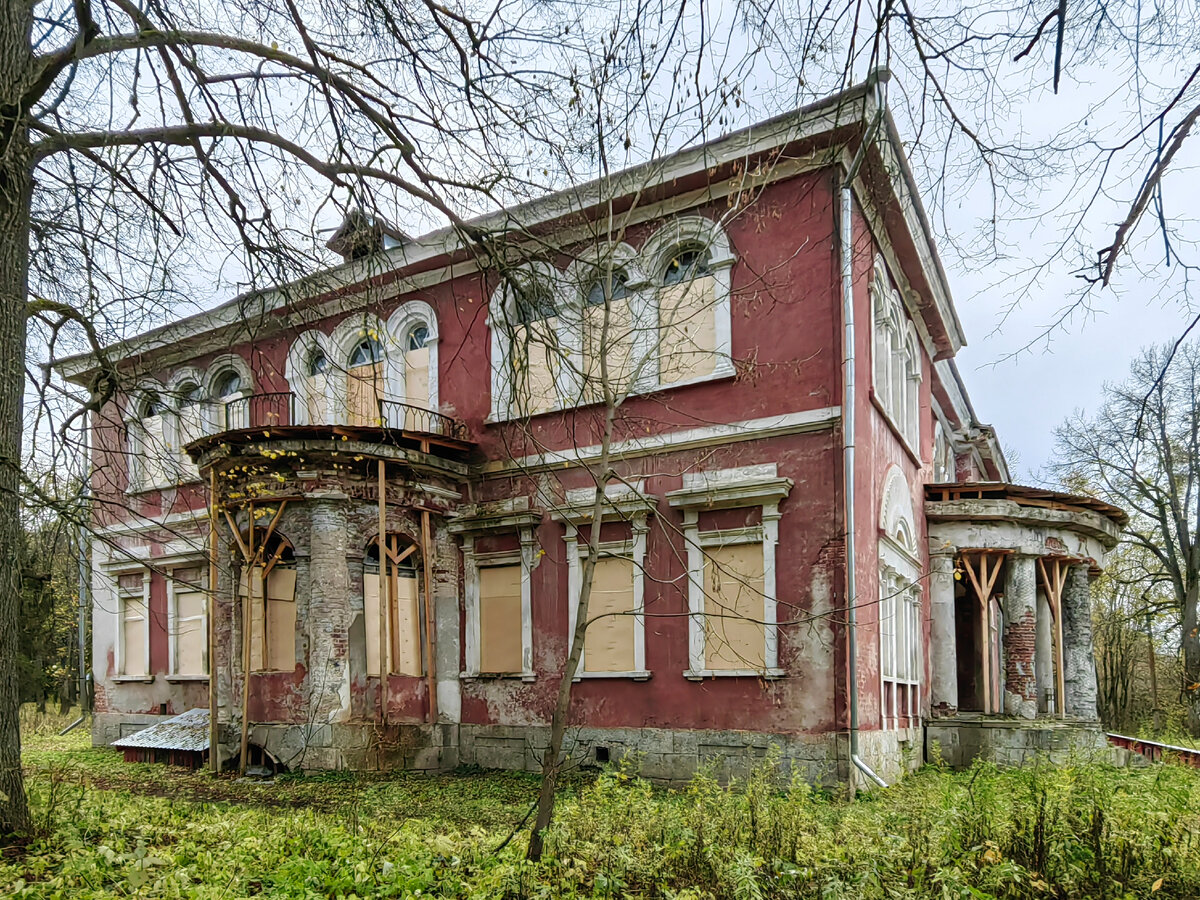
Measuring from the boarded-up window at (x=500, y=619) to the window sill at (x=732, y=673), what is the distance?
3052 millimetres

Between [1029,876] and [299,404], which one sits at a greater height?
[299,404]

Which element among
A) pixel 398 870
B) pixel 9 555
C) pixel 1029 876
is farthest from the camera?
pixel 9 555

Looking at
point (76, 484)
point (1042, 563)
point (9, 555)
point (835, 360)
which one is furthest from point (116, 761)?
point (1042, 563)

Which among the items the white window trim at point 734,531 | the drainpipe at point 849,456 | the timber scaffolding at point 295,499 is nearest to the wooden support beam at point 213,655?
the timber scaffolding at point 295,499

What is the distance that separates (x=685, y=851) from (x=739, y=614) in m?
5.65

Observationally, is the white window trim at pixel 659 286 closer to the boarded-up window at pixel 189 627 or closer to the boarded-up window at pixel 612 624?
the boarded-up window at pixel 612 624

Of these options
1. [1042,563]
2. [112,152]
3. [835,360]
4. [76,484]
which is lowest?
[1042,563]

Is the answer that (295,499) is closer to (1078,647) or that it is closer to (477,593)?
(477,593)

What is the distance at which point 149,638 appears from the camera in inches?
724

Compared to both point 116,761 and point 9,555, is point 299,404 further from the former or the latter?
point 9,555

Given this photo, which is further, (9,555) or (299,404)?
(299,404)

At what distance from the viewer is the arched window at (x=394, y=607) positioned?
1354 centimetres

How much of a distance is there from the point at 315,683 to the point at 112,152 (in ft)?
25.3

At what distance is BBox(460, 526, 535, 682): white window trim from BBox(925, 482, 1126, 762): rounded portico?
261 inches
